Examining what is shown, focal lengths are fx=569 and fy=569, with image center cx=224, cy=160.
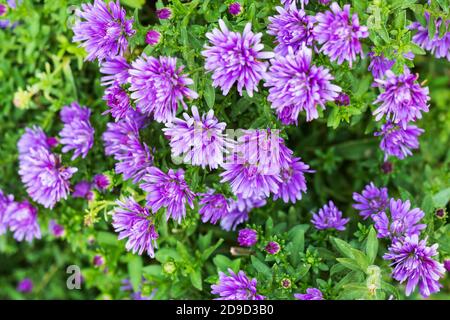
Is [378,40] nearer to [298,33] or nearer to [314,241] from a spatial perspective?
[298,33]

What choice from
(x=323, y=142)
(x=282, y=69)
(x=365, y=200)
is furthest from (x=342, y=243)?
(x=323, y=142)

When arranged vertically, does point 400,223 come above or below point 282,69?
below

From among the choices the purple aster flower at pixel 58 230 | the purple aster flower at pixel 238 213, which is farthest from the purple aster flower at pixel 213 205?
the purple aster flower at pixel 58 230

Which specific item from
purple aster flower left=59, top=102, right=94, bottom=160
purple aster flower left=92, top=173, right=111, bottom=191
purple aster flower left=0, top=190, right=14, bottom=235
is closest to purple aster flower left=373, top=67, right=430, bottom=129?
purple aster flower left=92, top=173, right=111, bottom=191

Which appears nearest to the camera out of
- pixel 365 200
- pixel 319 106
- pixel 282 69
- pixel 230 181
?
pixel 282 69

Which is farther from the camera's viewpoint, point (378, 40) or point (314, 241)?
point (314, 241)

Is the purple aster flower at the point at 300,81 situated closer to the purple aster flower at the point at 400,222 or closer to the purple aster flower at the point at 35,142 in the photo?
the purple aster flower at the point at 400,222

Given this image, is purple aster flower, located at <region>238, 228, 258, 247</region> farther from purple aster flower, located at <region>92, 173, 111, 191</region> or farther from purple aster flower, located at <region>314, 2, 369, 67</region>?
purple aster flower, located at <region>314, 2, 369, 67</region>

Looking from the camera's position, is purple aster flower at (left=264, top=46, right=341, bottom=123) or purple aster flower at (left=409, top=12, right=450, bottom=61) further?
purple aster flower at (left=409, top=12, right=450, bottom=61)
